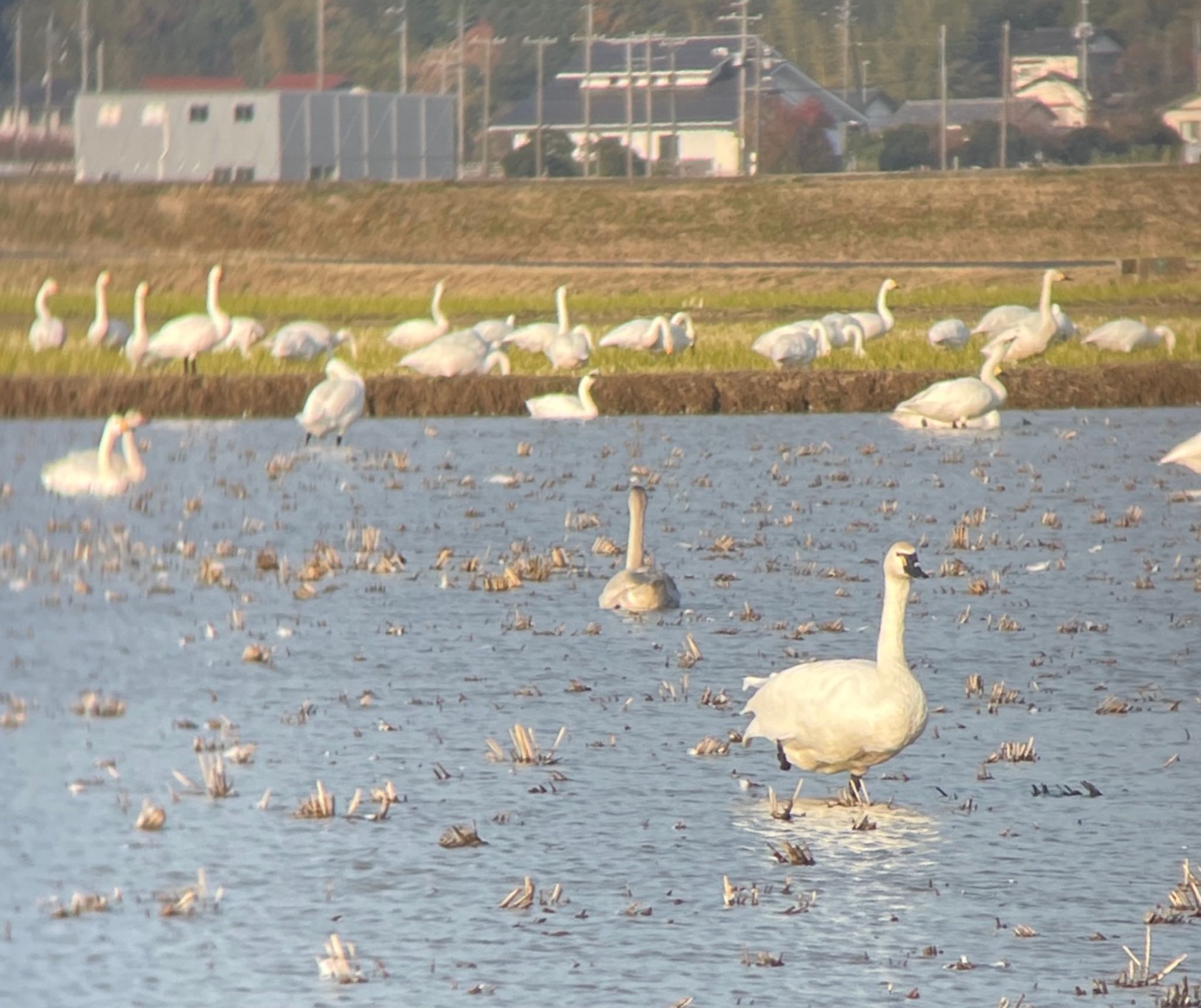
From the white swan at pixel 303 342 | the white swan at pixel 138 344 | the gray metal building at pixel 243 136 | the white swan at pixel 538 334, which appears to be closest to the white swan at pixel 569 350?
the white swan at pixel 538 334

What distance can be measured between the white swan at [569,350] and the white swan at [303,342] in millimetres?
2943

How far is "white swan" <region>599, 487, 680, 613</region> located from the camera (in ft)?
44.6

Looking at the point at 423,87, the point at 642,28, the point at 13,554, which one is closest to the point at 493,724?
the point at 13,554

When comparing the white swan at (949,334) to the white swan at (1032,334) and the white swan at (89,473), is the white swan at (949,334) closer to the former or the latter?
the white swan at (1032,334)

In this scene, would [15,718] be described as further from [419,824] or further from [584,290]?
[584,290]

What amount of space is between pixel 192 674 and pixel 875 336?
78.7 ft

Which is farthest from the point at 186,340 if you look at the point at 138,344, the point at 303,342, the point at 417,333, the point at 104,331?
the point at 104,331

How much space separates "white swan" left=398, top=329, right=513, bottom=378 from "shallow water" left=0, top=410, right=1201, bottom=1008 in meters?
7.85

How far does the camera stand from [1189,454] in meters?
18.6

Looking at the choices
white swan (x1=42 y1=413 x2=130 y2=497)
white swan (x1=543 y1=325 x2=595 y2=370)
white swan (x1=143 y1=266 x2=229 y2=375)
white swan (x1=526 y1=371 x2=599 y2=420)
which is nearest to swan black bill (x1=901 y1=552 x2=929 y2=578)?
white swan (x1=42 y1=413 x2=130 y2=497)

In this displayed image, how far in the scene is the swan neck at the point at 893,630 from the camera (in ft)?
29.7

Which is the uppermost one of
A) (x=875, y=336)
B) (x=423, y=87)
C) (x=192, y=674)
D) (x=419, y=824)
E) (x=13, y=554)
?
(x=419, y=824)

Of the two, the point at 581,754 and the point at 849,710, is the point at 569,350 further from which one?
the point at 849,710

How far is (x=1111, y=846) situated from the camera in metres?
8.55
